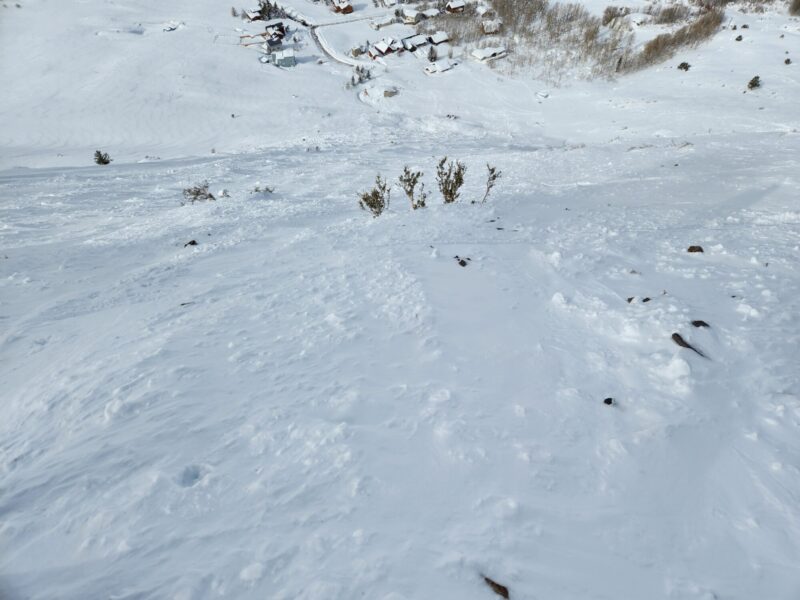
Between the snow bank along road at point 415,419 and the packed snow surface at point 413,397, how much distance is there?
0.6 inches

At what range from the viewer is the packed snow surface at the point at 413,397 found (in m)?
1.78

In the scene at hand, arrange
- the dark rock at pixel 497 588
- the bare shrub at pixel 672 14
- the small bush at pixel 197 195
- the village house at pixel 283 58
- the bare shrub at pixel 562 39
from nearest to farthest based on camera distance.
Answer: the dark rock at pixel 497 588 → the small bush at pixel 197 195 → the bare shrub at pixel 562 39 → the bare shrub at pixel 672 14 → the village house at pixel 283 58

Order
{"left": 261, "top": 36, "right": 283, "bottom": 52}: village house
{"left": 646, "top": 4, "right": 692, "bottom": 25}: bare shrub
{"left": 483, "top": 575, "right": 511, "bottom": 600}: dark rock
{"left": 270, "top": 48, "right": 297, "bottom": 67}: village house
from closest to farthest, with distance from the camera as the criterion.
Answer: {"left": 483, "top": 575, "right": 511, "bottom": 600}: dark rock → {"left": 646, "top": 4, "right": 692, "bottom": 25}: bare shrub → {"left": 270, "top": 48, "right": 297, "bottom": 67}: village house → {"left": 261, "top": 36, "right": 283, "bottom": 52}: village house

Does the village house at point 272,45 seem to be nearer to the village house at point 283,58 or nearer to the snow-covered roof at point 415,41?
the village house at point 283,58

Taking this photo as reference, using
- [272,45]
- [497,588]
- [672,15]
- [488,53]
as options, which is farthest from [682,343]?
[272,45]

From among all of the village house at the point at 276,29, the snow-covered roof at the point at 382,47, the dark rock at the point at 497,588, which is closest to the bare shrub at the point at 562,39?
the snow-covered roof at the point at 382,47

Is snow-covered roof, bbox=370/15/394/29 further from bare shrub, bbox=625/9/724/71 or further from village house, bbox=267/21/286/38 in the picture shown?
bare shrub, bbox=625/9/724/71

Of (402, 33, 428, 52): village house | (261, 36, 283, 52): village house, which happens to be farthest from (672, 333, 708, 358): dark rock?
(261, 36, 283, 52): village house

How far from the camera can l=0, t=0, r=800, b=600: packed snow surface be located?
178 cm

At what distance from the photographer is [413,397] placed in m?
2.73

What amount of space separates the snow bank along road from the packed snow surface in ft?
0.05

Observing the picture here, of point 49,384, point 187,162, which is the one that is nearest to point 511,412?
point 49,384

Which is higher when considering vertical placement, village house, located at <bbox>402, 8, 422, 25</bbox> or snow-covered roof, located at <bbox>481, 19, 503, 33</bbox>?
village house, located at <bbox>402, 8, 422, 25</bbox>

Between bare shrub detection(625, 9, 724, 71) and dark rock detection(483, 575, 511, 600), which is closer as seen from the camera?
dark rock detection(483, 575, 511, 600)
